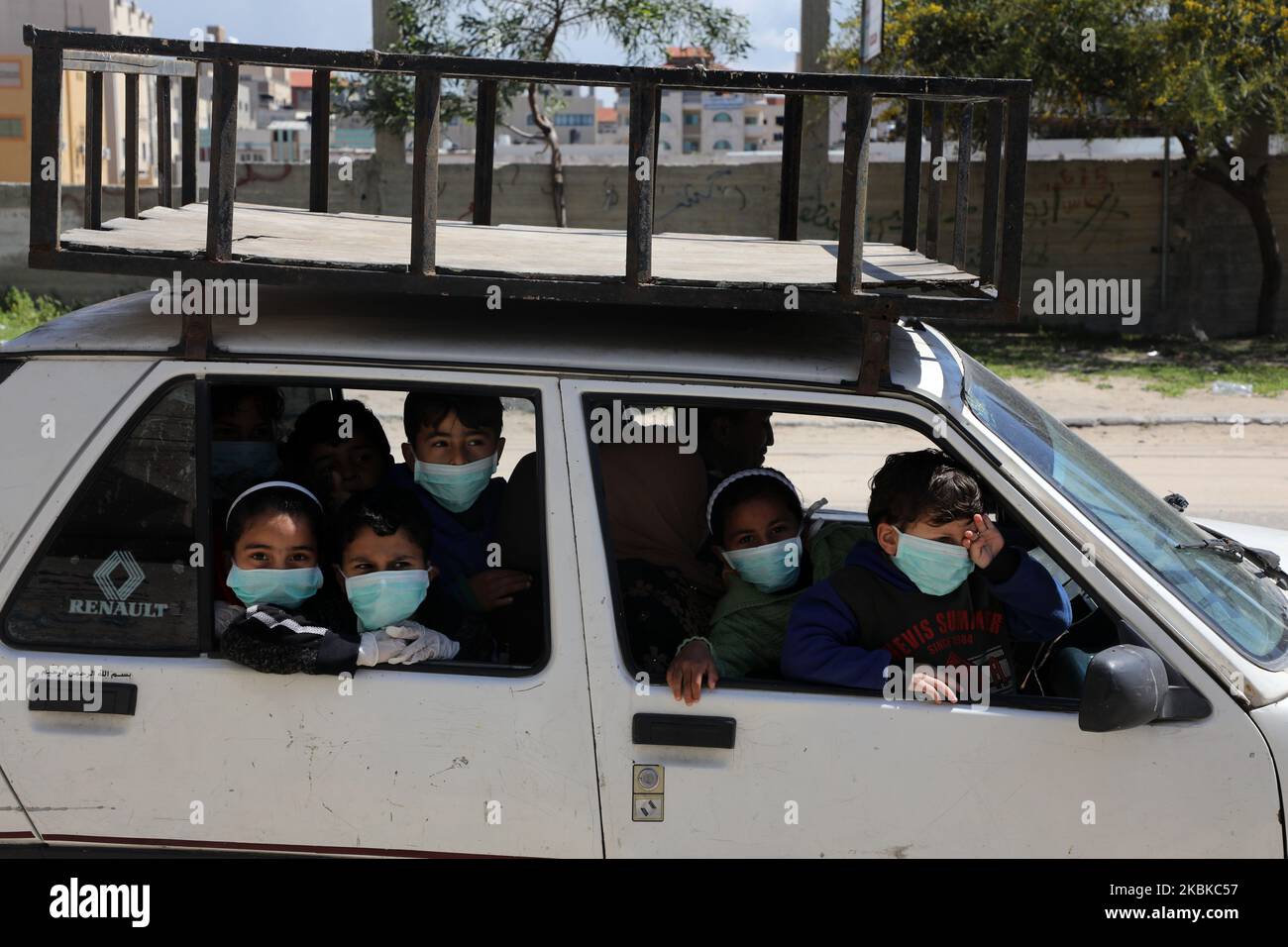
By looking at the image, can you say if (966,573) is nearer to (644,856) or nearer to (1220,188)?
(644,856)

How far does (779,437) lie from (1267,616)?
26.3 ft

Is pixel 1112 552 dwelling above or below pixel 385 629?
above

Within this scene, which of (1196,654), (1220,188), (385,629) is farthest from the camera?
(1220,188)

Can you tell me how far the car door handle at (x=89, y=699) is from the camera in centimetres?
251

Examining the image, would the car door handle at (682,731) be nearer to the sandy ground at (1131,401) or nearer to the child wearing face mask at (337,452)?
the child wearing face mask at (337,452)

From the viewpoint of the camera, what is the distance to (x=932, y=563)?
2734mm

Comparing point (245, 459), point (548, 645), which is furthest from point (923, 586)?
point (245, 459)

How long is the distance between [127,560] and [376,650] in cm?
53

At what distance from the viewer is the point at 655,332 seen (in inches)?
108

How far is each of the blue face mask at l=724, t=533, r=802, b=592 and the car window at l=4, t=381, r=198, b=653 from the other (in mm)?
1113

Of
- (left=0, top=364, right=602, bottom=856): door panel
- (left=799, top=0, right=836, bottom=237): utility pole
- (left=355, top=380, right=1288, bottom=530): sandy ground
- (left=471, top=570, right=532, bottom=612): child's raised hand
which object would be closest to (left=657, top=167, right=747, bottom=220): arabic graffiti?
(left=799, top=0, right=836, bottom=237): utility pole

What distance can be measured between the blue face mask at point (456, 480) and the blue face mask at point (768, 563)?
57cm

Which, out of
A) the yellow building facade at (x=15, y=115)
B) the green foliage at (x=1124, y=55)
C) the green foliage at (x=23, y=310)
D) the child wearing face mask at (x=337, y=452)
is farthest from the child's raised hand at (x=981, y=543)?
the yellow building facade at (x=15, y=115)

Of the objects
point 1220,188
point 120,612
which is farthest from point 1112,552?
point 1220,188
